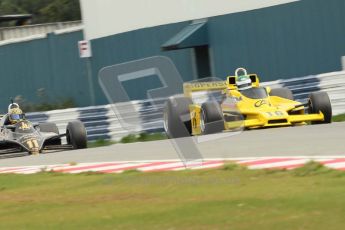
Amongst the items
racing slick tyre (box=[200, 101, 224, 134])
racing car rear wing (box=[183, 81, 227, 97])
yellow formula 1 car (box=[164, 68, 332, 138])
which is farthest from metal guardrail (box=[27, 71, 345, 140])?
racing slick tyre (box=[200, 101, 224, 134])

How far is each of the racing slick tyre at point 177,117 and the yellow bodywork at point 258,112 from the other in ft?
0.43

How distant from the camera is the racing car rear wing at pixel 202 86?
1672 centimetres

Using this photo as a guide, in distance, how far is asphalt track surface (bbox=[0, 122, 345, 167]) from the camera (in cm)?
1107

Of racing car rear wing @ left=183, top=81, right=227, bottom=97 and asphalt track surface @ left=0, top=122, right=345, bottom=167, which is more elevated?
racing car rear wing @ left=183, top=81, right=227, bottom=97

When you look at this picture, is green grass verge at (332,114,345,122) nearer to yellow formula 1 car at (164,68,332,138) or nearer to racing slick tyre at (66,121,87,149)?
yellow formula 1 car at (164,68,332,138)

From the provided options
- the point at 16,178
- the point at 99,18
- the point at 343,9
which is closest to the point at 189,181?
the point at 16,178

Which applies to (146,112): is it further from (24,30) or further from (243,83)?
(24,30)

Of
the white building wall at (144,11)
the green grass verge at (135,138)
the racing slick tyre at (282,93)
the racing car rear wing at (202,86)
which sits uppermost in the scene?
the white building wall at (144,11)

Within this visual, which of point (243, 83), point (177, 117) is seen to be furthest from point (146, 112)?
point (243, 83)

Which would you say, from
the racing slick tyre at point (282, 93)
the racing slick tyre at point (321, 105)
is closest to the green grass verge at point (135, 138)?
the racing slick tyre at point (282, 93)

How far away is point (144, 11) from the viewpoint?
26.3 metres

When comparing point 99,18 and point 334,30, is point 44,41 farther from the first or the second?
point 334,30

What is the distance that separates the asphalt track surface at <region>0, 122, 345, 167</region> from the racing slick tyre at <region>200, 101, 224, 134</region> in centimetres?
28

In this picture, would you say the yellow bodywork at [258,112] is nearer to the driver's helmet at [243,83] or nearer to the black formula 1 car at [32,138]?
the driver's helmet at [243,83]
